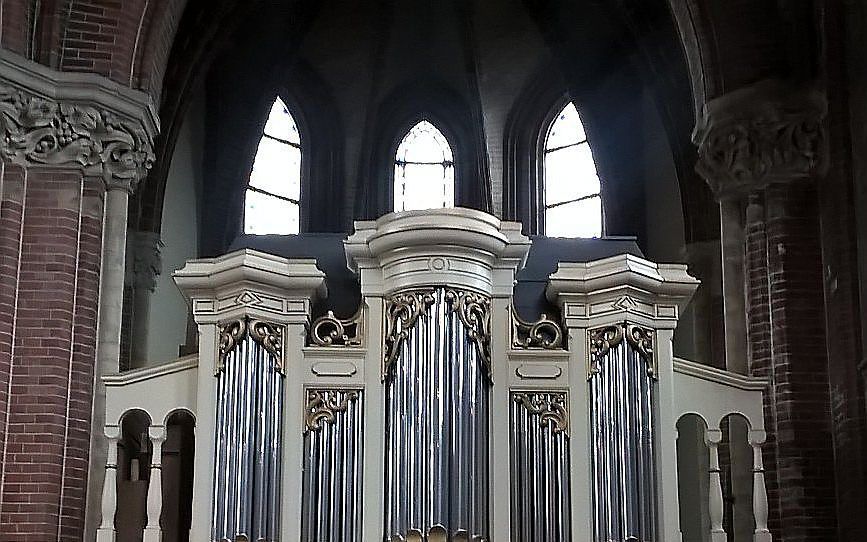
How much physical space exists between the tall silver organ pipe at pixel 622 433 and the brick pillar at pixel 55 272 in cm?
446

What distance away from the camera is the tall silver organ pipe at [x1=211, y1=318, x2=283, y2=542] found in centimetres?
1348

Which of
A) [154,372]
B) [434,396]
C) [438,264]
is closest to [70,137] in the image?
[154,372]

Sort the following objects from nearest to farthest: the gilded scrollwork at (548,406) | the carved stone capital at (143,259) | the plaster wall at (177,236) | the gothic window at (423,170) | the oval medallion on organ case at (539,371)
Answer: the gilded scrollwork at (548,406), the oval medallion on organ case at (539,371), the carved stone capital at (143,259), the plaster wall at (177,236), the gothic window at (423,170)

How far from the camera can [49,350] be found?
48.6 feet

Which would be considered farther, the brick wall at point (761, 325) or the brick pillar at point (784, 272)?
the brick wall at point (761, 325)

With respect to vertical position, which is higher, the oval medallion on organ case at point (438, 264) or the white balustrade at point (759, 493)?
the oval medallion on organ case at point (438, 264)

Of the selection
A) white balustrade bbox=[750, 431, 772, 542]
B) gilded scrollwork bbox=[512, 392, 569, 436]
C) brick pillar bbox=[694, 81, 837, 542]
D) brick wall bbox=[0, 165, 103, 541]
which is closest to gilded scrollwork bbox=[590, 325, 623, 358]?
gilded scrollwork bbox=[512, 392, 569, 436]

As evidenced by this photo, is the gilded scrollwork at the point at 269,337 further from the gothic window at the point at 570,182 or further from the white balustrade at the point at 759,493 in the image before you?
the gothic window at the point at 570,182

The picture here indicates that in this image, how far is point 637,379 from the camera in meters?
13.9

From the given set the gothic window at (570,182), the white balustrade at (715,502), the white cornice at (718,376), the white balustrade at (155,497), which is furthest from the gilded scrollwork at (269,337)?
the gothic window at (570,182)

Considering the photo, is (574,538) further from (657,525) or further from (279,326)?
(279,326)

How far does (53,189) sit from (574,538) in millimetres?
5750

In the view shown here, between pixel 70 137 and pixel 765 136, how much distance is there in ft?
21.3

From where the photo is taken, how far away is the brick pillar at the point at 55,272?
14.5m
